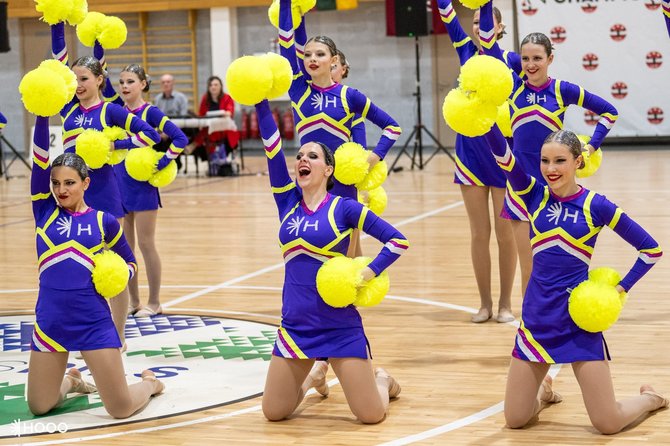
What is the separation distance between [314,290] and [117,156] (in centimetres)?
224

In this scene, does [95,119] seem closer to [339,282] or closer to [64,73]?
[64,73]

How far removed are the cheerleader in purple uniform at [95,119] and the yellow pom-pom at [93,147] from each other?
94mm

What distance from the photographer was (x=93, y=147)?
5.96 metres

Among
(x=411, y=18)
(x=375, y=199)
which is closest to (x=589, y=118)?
(x=411, y=18)

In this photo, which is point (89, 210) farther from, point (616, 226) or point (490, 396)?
point (616, 226)

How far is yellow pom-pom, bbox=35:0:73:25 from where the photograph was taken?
5.83 m

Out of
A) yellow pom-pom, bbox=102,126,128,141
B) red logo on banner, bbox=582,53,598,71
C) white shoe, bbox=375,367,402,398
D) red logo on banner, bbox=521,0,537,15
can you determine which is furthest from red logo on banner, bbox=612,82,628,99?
white shoe, bbox=375,367,402,398

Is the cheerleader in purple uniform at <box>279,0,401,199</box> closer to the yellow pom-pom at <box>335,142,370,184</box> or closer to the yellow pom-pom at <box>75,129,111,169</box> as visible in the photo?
the yellow pom-pom at <box>335,142,370,184</box>

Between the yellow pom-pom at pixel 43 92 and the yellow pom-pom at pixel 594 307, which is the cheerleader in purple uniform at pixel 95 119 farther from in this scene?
the yellow pom-pom at pixel 594 307

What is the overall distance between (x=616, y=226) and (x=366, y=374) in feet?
3.87

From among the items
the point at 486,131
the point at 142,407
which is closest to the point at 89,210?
the point at 142,407

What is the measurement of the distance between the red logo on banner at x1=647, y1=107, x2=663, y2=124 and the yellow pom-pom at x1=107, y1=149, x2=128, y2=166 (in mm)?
13337

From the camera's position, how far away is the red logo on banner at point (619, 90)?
18000 millimetres

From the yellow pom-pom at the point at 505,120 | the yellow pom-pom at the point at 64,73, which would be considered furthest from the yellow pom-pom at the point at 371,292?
the yellow pom-pom at the point at 505,120
